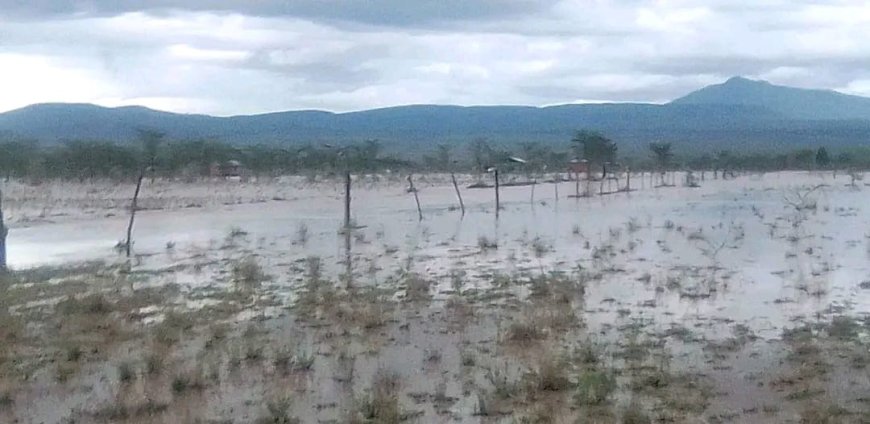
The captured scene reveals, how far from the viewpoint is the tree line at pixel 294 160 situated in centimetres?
6862

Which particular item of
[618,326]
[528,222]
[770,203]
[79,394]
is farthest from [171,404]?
[770,203]

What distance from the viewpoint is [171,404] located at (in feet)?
38.0

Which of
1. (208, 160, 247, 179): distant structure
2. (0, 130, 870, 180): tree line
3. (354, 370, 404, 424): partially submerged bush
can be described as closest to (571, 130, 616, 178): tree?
(0, 130, 870, 180): tree line

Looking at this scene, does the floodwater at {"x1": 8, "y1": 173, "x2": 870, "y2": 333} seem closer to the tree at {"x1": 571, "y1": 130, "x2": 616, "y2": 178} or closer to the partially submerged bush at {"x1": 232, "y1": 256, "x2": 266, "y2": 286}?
the partially submerged bush at {"x1": 232, "y1": 256, "x2": 266, "y2": 286}

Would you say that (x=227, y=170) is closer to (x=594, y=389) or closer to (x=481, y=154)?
(x=481, y=154)

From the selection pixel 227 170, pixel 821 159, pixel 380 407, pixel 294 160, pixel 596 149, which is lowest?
pixel 821 159

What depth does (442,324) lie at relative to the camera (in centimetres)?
1656

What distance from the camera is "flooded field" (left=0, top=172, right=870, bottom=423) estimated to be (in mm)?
11508

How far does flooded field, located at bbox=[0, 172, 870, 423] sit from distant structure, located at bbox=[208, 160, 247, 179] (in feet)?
139

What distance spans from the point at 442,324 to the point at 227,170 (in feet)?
208

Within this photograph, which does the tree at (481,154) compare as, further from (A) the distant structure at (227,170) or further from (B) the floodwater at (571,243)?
(B) the floodwater at (571,243)

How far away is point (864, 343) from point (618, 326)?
3104 millimetres

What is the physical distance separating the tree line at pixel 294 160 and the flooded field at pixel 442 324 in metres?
24.8

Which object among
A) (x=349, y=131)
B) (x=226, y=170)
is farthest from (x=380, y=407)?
(x=349, y=131)
